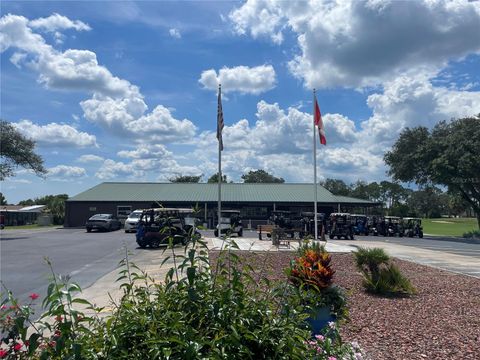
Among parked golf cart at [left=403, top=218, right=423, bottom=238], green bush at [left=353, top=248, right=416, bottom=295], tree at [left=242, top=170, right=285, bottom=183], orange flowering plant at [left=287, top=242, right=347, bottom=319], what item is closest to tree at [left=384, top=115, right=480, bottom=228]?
parked golf cart at [left=403, top=218, right=423, bottom=238]

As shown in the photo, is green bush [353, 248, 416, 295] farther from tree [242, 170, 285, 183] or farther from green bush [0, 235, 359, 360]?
tree [242, 170, 285, 183]

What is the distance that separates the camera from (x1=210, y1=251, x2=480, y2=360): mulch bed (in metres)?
5.30

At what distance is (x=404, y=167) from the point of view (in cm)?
4222

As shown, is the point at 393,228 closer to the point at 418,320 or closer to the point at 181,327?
the point at 418,320

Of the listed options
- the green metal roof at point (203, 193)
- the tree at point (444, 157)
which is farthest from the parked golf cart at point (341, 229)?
the green metal roof at point (203, 193)

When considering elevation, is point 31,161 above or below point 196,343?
above

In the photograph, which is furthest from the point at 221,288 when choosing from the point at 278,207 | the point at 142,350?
the point at 278,207

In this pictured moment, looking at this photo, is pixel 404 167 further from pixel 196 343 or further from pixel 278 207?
pixel 196 343

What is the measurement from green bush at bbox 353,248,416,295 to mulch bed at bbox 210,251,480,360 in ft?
0.87

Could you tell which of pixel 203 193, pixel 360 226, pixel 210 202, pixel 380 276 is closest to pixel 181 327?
pixel 380 276

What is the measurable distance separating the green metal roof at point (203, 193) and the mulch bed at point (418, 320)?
41.8 m

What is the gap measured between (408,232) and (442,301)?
32.9 metres

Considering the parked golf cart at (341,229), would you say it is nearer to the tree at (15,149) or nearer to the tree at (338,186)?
the tree at (15,149)

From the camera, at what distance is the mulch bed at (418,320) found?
5.30 meters
